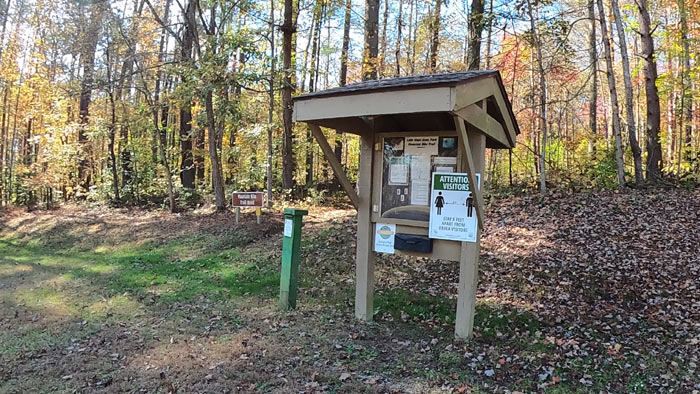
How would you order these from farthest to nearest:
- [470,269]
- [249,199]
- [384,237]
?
1. [249,199]
2. [384,237]
3. [470,269]

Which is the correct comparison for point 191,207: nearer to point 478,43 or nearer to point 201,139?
point 201,139

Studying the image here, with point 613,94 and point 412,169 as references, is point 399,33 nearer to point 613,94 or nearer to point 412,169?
point 613,94

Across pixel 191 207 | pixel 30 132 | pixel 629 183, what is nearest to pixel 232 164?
pixel 191 207

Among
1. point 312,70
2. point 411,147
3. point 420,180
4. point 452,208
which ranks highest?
point 312,70

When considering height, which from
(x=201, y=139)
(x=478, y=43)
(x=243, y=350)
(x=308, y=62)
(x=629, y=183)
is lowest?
(x=243, y=350)

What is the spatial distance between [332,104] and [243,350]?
7.86ft

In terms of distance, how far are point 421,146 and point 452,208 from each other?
0.70 meters

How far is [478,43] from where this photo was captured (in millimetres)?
10312

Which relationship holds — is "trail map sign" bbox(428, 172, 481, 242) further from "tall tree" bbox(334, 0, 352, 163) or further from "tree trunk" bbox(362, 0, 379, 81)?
"tall tree" bbox(334, 0, 352, 163)

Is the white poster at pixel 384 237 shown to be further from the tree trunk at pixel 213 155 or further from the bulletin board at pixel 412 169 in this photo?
the tree trunk at pixel 213 155

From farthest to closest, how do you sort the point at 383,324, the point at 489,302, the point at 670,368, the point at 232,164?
the point at 232,164, the point at 489,302, the point at 383,324, the point at 670,368

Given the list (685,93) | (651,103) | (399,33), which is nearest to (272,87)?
(399,33)

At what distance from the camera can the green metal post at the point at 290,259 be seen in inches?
199

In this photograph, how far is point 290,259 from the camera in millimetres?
5070
